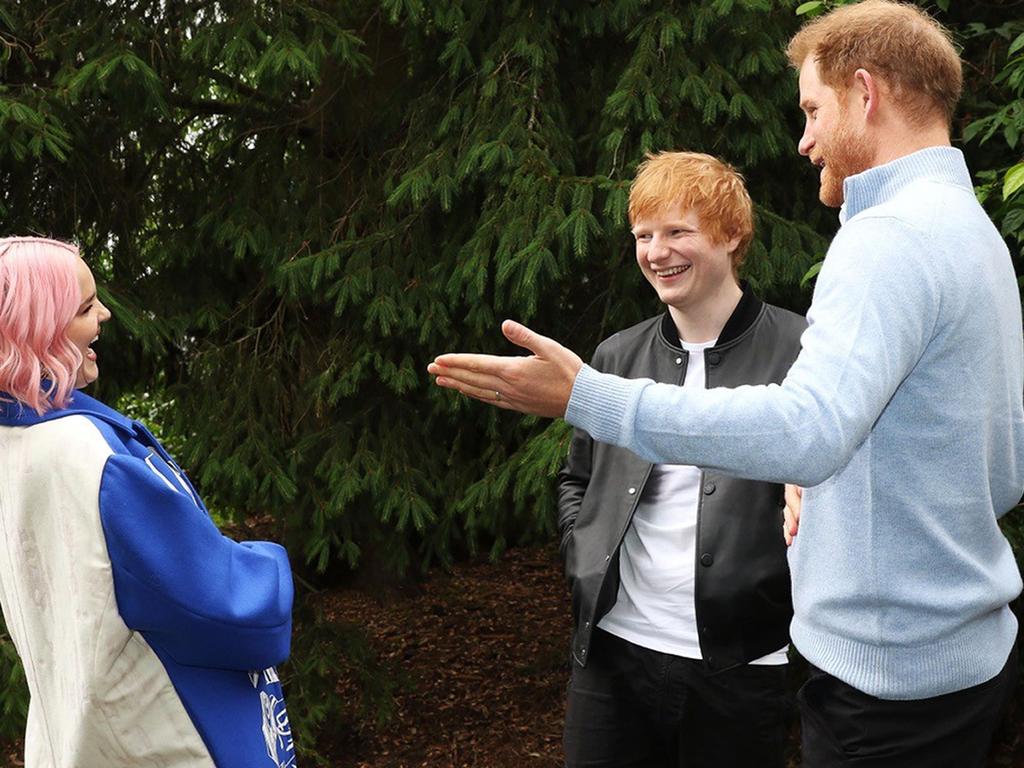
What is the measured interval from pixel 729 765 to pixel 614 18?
9.76 feet

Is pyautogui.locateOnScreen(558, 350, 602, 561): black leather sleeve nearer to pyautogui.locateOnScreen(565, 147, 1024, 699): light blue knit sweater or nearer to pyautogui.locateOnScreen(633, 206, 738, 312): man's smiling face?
pyautogui.locateOnScreen(633, 206, 738, 312): man's smiling face

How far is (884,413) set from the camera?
5.67ft

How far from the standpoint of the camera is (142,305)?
4.95 m

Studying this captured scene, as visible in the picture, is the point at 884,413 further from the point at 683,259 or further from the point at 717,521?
the point at 683,259

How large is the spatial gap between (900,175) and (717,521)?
101 centimetres

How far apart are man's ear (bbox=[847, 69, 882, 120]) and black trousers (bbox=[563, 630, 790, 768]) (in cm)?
134

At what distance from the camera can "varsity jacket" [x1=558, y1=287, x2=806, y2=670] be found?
252 cm

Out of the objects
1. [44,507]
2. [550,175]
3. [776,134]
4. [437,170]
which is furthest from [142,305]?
[44,507]

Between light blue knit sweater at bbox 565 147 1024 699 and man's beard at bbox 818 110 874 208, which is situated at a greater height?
man's beard at bbox 818 110 874 208

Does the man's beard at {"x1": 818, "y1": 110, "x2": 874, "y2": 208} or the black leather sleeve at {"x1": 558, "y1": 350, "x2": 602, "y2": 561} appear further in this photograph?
the black leather sleeve at {"x1": 558, "y1": 350, "x2": 602, "y2": 561}

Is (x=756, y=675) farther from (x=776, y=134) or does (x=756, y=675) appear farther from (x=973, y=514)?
(x=776, y=134)

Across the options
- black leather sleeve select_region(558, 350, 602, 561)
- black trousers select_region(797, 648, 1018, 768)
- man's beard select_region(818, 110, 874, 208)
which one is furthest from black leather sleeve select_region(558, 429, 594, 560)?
man's beard select_region(818, 110, 874, 208)

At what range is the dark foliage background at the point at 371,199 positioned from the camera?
427 centimetres

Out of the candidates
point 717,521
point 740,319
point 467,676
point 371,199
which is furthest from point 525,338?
point 467,676
